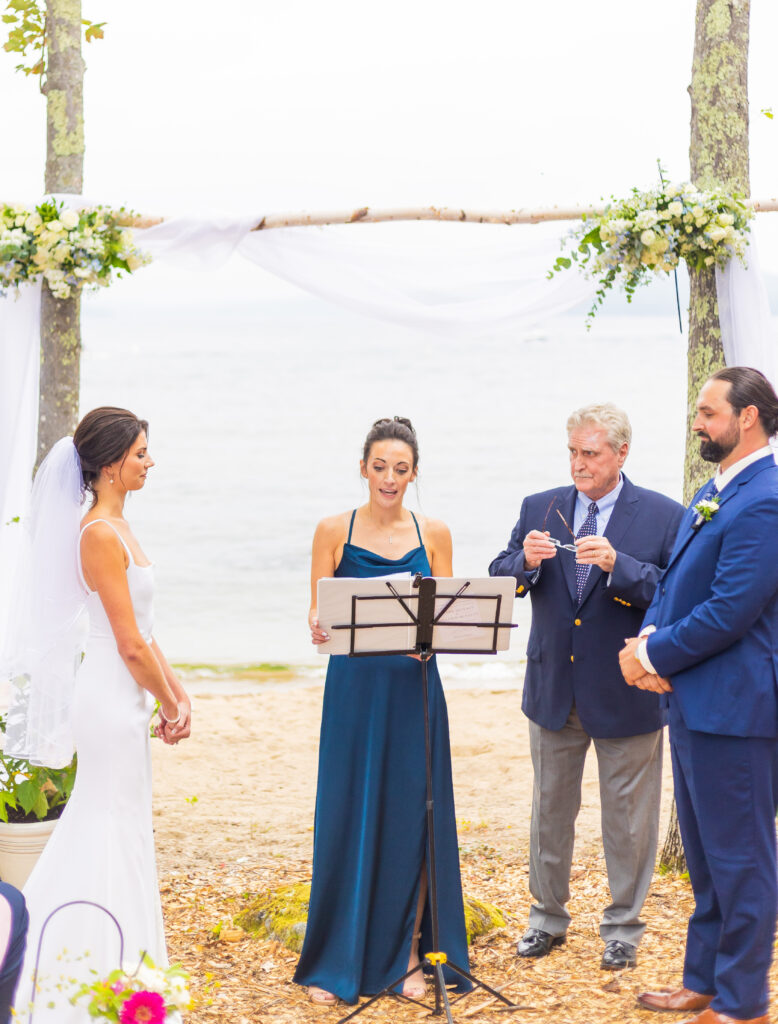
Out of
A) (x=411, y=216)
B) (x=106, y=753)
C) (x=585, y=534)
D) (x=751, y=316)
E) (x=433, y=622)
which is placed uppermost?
(x=411, y=216)

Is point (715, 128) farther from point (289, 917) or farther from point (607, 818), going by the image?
point (289, 917)

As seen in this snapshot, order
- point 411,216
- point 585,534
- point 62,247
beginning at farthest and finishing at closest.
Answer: point 411,216 < point 62,247 < point 585,534

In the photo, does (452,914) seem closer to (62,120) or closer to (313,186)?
(313,186)

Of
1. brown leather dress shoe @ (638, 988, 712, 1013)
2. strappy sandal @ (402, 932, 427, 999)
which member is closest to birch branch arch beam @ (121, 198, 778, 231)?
strappy sandal @ (402, 932, 427, 999)

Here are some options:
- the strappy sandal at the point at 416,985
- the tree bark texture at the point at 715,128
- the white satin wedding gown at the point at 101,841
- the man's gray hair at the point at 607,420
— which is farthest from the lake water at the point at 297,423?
the strappy sandal at the point at 416,985

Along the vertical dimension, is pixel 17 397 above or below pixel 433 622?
above

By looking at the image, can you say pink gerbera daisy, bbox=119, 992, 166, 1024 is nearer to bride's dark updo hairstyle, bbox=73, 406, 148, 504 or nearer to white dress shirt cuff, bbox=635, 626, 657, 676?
bride's dark updo hairstyle, bbox=73, 406, 148, 504

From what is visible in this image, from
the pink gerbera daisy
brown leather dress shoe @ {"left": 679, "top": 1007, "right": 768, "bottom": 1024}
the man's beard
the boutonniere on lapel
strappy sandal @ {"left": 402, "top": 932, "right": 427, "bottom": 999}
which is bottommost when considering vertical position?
strappy sandal @ {"left": 402, "top": 932, "right": 427, "bottom": 999}

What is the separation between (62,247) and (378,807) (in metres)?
2.78

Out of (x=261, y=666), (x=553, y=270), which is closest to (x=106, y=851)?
(x=553, y=270)

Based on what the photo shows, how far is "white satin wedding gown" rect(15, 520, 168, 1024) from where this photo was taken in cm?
368

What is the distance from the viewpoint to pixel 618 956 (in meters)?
4.40

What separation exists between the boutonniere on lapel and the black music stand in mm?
671

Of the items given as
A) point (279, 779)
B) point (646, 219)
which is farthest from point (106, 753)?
point (279, 779)
